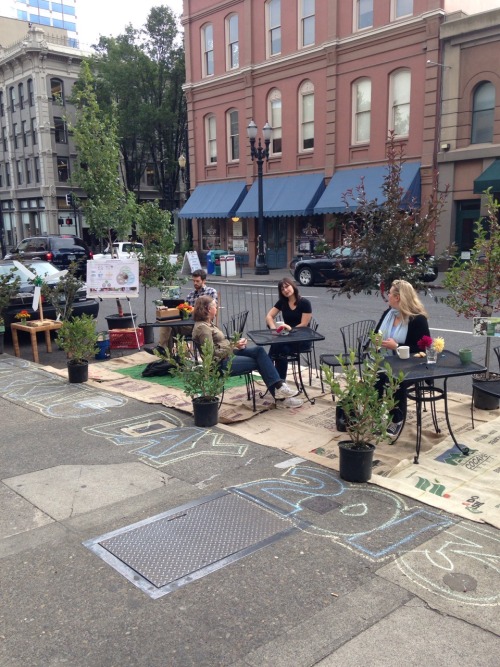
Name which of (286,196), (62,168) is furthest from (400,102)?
(62,168)

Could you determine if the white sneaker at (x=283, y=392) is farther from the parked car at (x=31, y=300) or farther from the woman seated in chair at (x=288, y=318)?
the parked car at (x=31, y=300)

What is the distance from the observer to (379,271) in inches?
282

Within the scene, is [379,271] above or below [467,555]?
above

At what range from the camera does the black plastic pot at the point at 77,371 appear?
26.7 feet

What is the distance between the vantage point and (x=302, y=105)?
26.6m

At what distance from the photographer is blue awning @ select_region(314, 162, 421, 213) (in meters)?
22.5

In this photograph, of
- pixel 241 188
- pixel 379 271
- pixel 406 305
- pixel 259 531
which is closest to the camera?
pixel 259 531

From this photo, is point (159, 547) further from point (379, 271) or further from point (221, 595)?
point (379, 271)

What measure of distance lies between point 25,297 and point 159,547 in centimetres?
838

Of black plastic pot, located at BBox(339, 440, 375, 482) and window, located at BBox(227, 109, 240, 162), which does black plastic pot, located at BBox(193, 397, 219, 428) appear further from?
window, located at BBox(227, 109, 240, 162)

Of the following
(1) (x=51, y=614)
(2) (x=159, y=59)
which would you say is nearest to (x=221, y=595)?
(1) (x=51, y=614)

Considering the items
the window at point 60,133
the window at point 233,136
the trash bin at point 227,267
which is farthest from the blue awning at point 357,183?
the window at point 60,133

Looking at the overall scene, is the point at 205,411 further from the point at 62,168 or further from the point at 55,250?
the point at 62,168

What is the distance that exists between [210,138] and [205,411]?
2755 cm
